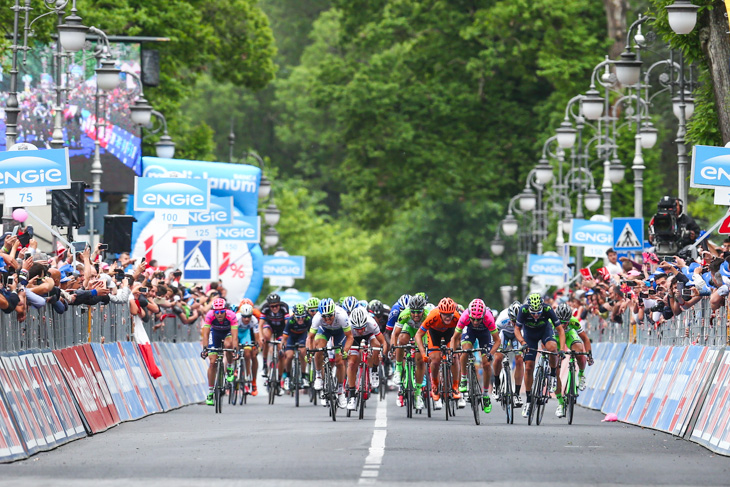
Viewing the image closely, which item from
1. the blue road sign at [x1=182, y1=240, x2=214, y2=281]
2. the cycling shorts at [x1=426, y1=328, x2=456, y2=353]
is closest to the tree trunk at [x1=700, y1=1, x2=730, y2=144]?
the cycling shorts at [x1=426, y1=328, x2=456, y2=353]

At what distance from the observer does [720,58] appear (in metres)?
25.2

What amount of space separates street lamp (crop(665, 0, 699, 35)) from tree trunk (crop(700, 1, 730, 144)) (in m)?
1.70

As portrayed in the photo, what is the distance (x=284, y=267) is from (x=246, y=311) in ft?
87.4

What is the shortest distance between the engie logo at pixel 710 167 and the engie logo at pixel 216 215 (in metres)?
14.8

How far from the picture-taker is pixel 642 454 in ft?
54.6

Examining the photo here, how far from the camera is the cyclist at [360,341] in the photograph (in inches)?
943

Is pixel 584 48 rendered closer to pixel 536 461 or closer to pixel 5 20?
pixel 5 20

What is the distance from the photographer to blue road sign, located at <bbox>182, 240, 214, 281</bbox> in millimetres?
38312

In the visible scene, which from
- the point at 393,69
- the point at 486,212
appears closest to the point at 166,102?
the point at 393,69

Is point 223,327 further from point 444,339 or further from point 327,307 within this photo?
point 444,339

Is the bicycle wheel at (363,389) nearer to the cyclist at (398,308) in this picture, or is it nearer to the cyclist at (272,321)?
the cyclist at (398,308)

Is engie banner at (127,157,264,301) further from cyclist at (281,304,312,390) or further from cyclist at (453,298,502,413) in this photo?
cyclist at (453,298,502,413)

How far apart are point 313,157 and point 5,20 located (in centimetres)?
5590

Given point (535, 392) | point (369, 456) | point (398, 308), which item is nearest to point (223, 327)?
point (398, 308)
